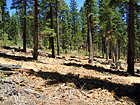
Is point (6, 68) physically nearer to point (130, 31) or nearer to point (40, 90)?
point (40, 90)

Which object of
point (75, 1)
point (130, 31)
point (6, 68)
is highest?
point (75, 1)

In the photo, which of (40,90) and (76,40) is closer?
(40,90)

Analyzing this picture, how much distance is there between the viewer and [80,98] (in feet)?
16.1

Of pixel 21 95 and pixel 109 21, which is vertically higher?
pixel 109 21

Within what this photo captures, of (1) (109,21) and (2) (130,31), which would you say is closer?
(2) (130,31)

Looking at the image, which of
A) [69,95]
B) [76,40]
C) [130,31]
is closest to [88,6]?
[130,31]

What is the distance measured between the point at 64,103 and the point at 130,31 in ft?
30.9

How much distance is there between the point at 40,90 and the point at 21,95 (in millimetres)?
831

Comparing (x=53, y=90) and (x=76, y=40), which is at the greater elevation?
(x=76, y=40)

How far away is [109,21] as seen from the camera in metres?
23.8

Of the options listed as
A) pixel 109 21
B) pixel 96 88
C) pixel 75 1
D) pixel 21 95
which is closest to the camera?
pixel 21 95

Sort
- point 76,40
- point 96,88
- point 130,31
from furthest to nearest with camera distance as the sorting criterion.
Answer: point 76,40 < point 130,31 < point 96,88

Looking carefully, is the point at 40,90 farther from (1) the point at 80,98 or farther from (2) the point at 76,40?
(2) the point at 76,40

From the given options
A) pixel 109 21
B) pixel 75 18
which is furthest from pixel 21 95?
pixel 75 18
